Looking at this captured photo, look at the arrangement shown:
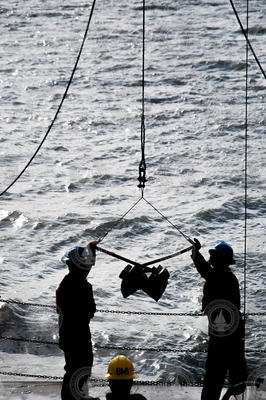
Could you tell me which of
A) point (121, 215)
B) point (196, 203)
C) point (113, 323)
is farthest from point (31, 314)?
point (196, 203)

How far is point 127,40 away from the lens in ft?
89.1

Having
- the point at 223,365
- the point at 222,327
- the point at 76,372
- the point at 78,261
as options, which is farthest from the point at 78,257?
the point at 223,365

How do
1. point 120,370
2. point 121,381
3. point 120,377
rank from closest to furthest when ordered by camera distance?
1. point 121,381
2. point 120,377
3. point 120,370

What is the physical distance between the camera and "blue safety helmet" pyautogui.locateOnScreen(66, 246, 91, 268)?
5902 mm

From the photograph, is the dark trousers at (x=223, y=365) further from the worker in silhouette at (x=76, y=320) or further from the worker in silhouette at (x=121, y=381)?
the worker in silhouette at (x=121, y=381)

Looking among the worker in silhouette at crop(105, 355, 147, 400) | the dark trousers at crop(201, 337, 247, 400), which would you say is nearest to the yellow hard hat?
the worker in silhouette at crop(105, 355, 147, 400)

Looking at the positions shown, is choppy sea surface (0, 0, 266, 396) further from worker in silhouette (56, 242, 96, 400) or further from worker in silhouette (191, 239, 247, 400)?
worker in silhouette (56, 242, 96, 400)

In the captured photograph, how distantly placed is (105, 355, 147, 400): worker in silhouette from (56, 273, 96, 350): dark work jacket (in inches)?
47.5

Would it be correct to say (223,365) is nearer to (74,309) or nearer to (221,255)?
(221,255)

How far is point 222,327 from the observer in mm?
5973

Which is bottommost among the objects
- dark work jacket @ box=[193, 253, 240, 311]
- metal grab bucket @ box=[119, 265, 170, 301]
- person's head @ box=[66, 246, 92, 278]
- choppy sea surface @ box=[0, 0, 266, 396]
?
choppy sea surface @ box=[0, 0, 266, 396]

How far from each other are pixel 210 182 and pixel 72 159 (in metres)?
3.41

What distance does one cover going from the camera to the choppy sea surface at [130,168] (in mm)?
10695

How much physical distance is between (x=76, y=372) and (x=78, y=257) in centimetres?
90
